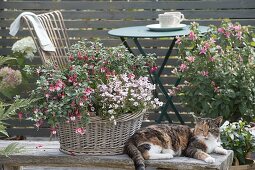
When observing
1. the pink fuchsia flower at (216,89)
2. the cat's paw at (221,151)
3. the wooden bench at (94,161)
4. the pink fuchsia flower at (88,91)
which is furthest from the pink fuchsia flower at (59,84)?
the pink fuchsia flower at (216,89)

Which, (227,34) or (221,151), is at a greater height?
(227,34)

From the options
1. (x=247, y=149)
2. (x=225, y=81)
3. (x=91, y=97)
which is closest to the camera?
(x=91, y=97)

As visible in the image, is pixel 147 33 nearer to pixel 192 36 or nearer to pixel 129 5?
pixel 192 36

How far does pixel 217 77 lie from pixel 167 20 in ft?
2.22

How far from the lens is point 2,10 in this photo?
6.21 metres

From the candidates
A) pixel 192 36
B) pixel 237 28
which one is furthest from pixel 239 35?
pixel 192 36

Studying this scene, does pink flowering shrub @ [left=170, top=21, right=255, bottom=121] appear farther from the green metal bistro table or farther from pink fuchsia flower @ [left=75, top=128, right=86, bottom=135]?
pink fuchsia flower @ [left=75, top=128, right=86, bottom=135]

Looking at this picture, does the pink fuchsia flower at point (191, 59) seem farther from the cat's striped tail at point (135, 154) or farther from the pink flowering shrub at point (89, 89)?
the cat's striped tail at point (135, 154)

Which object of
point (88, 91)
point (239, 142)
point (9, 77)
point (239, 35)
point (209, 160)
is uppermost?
point (88, 91)

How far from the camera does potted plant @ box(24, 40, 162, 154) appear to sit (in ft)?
12.0

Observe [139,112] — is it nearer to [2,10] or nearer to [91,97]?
[91,97]

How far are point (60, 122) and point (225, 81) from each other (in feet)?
5.11

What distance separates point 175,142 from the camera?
150 inches

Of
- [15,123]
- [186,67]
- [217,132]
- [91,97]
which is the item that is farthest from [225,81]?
[15,123]
